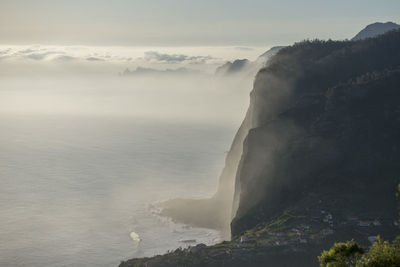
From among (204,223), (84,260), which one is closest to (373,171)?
(204,223)

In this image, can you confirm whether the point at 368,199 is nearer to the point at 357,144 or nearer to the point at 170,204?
the point at 357,144

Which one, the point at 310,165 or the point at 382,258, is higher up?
the point at 382,258

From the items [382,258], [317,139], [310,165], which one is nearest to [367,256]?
[382,258]

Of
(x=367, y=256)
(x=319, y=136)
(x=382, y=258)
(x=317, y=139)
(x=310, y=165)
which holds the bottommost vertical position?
(x=310, y=165)

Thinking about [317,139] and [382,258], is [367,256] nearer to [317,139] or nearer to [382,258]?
[382,258]

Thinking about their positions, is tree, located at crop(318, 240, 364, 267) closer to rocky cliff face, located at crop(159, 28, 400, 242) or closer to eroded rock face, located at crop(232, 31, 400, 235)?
rocky cliff face, located at crop(159, 28, 400, 242)

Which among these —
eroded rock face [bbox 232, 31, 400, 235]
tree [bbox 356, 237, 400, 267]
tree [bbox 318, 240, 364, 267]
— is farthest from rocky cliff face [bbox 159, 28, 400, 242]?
tree [bbox 356, 237, 400, 267]
